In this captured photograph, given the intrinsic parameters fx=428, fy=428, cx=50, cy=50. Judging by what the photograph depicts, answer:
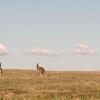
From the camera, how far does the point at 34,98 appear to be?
31.0 metres

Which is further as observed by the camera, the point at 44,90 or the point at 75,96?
the point at 44,90

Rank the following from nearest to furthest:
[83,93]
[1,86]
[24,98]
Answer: [24,98], [83,93], [1,86]

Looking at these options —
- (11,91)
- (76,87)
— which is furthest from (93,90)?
(11,91)

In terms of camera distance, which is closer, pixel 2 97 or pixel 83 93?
pixel 2 97

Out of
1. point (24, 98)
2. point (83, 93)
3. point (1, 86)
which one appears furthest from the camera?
point (1, 86)

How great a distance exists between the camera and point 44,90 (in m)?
35.8

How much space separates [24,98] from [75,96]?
159 inches

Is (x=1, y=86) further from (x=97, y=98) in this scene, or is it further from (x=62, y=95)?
(x=97, y=98)

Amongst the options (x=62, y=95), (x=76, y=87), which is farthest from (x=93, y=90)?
(x=62, y=95)

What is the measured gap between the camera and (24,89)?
36281 millimetres

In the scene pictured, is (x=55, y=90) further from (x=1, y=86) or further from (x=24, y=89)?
(x=1, y=86)

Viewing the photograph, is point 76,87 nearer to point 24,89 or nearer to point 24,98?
point 24,89

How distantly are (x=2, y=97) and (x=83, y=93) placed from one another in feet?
22.6

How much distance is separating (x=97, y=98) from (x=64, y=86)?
795 cm
